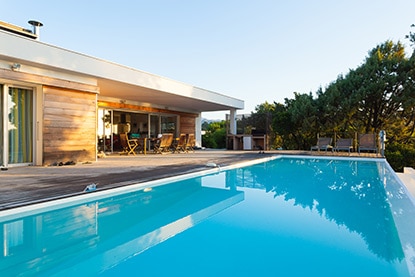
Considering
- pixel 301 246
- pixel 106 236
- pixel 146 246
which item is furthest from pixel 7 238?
pixel 301 246

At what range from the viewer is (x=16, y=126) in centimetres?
685

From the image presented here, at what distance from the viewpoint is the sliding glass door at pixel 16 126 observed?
21.6ft

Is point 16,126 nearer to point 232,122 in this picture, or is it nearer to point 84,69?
point 84,69

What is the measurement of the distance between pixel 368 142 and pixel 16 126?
11669 millimetres

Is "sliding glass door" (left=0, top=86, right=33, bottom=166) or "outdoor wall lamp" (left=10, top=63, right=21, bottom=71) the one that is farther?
"sliding glass door" (left=0, top=86, right=33, bottom=166)

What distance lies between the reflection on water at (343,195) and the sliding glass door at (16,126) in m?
5.01

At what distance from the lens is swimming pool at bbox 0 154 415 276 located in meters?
2.19

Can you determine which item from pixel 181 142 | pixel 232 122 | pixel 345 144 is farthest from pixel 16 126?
pixel 345 144

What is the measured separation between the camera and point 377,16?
36.4 feet

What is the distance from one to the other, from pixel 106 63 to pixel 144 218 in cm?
573

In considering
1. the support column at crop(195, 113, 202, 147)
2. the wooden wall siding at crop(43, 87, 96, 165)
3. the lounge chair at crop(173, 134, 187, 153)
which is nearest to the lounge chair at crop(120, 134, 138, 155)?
the lounge chair at crop(173, 134, 187, 153)

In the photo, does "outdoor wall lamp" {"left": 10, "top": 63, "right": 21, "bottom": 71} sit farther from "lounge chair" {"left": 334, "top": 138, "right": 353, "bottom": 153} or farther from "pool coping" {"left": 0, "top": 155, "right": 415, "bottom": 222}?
"lounge chair" {"left": 334, "top": 138, "right": 353, "bottom": 153}

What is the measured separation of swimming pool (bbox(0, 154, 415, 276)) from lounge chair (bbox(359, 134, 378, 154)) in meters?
6.75

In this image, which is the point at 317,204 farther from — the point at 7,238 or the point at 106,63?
the point at 106,63
